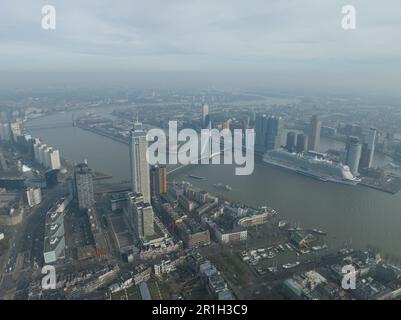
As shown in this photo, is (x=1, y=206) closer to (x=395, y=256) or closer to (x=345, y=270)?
(x=345, y=270)

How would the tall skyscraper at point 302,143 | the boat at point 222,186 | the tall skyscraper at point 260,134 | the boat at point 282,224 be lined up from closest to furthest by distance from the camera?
the boat at point 282,224 → the boat at point 222,186 → the tall skyscraper at point 302,143 → the tall skyscraper at point 260,134

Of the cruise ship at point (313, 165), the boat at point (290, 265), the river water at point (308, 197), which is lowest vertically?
the boat at point (290, 265)

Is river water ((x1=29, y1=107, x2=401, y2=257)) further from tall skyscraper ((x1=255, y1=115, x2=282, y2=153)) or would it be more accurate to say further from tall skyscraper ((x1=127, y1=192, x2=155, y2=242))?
tall skyscraper ((x1=127, y1=192, x2=155, y2=242))

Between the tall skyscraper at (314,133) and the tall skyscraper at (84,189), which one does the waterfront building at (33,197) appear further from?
the tall skyscraper at (314,133)

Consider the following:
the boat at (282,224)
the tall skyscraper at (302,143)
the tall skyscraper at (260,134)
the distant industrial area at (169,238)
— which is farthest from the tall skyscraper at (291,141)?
the boat at (282,224)

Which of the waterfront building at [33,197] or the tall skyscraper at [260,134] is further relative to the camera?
the tall skyscraper at [260,134]
